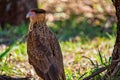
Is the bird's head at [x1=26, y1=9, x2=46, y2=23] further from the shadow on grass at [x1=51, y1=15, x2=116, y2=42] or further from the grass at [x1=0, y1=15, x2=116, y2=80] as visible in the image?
the shadow on grass at [x1=51, y1=15, x2=116, y2=42]

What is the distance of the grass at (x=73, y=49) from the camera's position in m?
5.42

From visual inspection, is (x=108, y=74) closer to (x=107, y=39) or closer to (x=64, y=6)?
(x=107, y=39)

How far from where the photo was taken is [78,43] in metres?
7.57

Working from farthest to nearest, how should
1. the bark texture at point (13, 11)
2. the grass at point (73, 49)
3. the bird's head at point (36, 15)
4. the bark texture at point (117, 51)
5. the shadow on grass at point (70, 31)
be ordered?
the bark texture at point (13, 11) → the shadow on grass at point (70, 31) → the grass at point (73, 49) → the bird's head at point (36, 15) → the bark texture at point (117, 51)

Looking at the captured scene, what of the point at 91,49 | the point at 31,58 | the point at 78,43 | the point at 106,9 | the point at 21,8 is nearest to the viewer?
the point at 31,58

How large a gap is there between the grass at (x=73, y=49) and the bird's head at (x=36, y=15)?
2.22 feet

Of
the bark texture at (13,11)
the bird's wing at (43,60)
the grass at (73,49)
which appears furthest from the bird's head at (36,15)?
the bark texture at (13,11)

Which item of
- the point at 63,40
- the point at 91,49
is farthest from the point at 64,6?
the point at 91,49

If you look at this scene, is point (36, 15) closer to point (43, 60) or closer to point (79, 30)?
point (43, 60)

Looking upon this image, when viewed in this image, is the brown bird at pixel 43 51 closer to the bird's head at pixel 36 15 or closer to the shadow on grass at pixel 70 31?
the bird's head at pixel 36 15

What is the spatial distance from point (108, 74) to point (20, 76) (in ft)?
3.55

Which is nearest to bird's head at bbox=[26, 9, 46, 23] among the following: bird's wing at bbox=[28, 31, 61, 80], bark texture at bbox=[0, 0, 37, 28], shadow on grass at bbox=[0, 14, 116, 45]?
bird's wing at bbox=[28, 31, 61, 80]

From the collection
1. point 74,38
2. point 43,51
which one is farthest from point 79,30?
point 43,51

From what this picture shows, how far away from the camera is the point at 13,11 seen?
1040 centimetres
